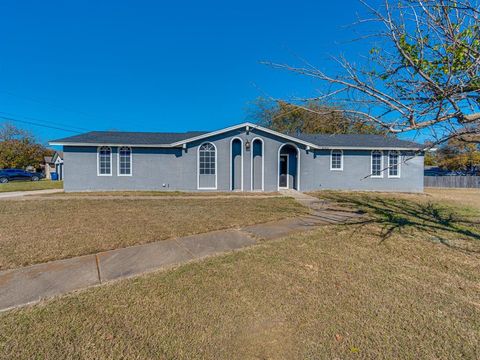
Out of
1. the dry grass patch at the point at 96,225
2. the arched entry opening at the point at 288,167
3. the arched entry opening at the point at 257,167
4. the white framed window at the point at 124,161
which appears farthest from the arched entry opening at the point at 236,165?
the white framed window at the point at 124,161

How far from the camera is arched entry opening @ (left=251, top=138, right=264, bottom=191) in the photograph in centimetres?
1434

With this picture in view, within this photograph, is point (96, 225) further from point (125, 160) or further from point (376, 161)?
point (376, 161)

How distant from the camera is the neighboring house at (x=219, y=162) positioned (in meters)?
13.7

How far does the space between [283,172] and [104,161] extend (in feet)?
36.0

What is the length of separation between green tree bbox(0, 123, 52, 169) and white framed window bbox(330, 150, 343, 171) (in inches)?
1733

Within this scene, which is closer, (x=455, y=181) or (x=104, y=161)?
(x=104, y=161)

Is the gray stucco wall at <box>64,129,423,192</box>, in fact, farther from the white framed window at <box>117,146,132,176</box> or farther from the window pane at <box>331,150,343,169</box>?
the window pane at <box>331,150,343,169</box>

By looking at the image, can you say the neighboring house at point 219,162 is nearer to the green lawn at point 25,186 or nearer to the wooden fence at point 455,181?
the green lawn at point 25,186

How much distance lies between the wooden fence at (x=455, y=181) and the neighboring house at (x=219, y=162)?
9.38 m

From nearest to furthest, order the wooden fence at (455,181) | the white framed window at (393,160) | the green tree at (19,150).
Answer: the white framed window at (393,160)
the wooden fence at (455,181)
the green tree at (19,150)

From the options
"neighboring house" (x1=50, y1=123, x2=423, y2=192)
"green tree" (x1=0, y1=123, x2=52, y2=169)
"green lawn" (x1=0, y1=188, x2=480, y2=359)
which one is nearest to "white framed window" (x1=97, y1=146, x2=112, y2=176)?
"neighboring house" (x1=50, y1=123, x2=423, y2=192)

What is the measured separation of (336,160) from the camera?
A: 49.4ft

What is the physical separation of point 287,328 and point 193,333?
895mm

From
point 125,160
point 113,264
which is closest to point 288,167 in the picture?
point 125,160
